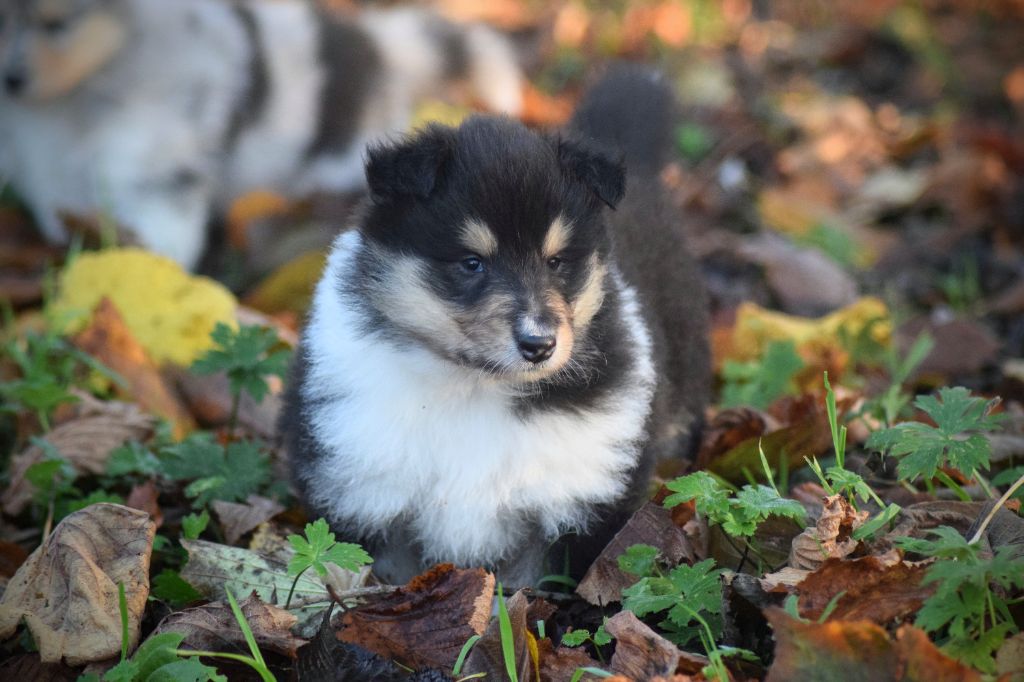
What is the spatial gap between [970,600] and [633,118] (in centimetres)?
239

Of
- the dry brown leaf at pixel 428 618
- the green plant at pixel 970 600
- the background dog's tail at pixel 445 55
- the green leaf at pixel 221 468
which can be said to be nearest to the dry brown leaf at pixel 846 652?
the green plant at pixel 970 600

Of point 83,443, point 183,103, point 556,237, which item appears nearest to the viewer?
point 556,237

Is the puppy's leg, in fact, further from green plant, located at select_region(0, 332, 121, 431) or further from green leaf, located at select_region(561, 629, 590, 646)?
green leaf, located at select_region(561, 629, 590, 646)

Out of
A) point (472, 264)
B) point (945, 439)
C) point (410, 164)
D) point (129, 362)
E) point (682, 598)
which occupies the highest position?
point (410, 164)

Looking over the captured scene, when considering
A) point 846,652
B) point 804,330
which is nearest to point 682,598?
point 846,652

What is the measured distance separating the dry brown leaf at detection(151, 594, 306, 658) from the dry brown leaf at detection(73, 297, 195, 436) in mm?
1558

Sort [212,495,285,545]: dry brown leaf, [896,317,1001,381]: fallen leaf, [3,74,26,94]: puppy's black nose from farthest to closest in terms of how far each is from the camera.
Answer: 1. [3,74,26,94]: puppy's black nose
2. [896,317,1001,381]: fallen leaf
3. [212,495,285,545]: dry brown leaf

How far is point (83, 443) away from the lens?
3.98 meters

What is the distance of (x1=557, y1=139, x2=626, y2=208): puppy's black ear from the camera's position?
321cm

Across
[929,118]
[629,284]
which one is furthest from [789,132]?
[629,284]

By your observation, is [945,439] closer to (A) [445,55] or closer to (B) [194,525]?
(B) [194,525]

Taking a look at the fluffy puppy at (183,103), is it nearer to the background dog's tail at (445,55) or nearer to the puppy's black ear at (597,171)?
the background dog's tail at (445,55)

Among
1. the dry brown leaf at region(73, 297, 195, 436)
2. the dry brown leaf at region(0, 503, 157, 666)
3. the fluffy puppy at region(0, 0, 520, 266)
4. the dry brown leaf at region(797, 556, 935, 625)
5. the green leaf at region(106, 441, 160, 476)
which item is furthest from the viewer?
the fluffy puppy at region(0, 0, 520, 266)

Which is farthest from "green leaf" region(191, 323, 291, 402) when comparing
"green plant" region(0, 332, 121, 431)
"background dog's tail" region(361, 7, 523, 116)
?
"background dog's tail" region(361, 7, 523, 116)
